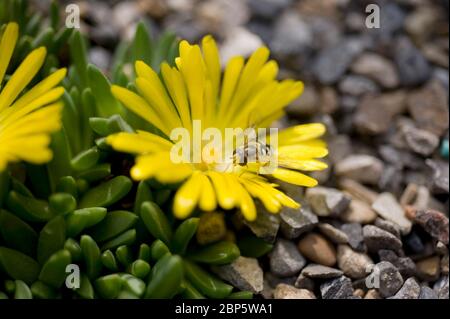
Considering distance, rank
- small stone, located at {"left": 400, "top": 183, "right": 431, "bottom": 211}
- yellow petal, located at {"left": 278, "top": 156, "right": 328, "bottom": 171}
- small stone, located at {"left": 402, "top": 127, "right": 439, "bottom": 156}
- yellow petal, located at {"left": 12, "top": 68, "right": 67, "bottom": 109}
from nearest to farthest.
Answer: yellow petal, located at {"left": 12, "top": 68, "right": 67, "bottom": 109} → yellow petal, located at {"left": 278, "top": 156, "right": 328, "bottom": 171} → small stone, located at {"left": 400, "top": 183, "right": 431, "bottom": 211} → small stone, located at {"left": 402, "top": 127, "right": 439, "bottom": 156}

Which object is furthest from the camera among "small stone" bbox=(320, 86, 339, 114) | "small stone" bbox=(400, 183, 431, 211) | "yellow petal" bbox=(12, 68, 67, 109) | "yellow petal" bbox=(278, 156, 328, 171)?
"small stone" bbox=(320, 86, 339, 114)

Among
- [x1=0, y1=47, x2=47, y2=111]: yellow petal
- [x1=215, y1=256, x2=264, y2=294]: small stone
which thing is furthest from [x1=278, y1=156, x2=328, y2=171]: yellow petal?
[x1=0, y1=47, x2=47, y2=111]: yellow petal

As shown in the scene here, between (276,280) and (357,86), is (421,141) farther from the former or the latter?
(276,280)

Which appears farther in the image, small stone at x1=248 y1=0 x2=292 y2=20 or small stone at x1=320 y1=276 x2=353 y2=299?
small stone at x1=248 y1=0 x2=292 y2=20

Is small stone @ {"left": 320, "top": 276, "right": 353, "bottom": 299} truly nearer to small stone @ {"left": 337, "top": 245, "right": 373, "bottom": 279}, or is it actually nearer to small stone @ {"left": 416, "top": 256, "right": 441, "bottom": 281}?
small stone @ {"left": 337, "top": 245, "right": 373, "bottom": 279}

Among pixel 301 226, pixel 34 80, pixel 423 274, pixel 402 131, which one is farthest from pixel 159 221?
pixel 402 131

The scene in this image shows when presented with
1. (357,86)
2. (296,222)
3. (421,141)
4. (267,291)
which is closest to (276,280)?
(267,291)

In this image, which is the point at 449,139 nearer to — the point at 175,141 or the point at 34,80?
the point at 175,141
